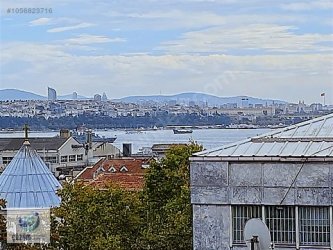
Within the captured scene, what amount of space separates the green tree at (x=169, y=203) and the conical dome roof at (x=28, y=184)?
2.20m

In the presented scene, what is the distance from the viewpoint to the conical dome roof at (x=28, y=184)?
16.0 meters

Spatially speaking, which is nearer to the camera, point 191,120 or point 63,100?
point 63,100

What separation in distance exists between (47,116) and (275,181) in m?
55.7

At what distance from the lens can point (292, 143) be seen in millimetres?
8422

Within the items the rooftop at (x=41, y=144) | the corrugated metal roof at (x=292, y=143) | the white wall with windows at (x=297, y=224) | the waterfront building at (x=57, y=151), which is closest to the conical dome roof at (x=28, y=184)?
the corrugated metal roof at (x=292, y=143)

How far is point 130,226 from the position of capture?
13.7 m

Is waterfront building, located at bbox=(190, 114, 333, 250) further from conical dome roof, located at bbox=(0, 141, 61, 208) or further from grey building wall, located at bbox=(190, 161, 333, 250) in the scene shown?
conical dome roof, located at bbox=(0, 141, 61, 208)

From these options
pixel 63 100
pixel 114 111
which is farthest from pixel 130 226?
pixel 114 111

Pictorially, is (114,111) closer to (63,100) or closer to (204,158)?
(63,100)

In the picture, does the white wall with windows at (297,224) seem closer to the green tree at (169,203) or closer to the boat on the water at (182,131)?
the green tree at (169,203)

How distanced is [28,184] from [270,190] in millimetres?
9600

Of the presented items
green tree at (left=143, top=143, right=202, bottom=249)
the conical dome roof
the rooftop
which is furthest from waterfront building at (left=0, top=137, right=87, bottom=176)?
green tree at (left=143, top=143, right=202, bottom=249)

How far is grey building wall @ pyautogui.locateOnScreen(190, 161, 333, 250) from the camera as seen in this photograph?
26.0 ft

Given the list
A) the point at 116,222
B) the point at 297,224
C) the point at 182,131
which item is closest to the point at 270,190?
the point at 297,224
